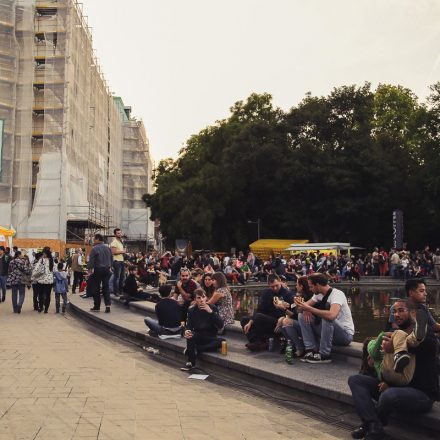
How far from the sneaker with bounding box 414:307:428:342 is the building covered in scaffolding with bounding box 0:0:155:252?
96.4 ft

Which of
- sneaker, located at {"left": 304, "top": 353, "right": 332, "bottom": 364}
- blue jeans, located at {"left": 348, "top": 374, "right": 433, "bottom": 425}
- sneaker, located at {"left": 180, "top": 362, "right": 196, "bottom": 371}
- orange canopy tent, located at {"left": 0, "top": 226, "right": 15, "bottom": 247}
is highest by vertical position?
orange canopy tent, located at {"left": 0, "top": 226, "right": 15, "bottom": 247}

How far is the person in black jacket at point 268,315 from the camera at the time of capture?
861 centimetres

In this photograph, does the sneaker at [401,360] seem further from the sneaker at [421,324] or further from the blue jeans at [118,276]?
the blue jeans at [118,276]

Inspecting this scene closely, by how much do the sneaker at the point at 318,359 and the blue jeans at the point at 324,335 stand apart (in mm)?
55

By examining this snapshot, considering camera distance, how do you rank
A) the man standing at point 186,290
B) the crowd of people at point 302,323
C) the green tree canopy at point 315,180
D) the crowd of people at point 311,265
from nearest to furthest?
the crowd of people at point 302,323
the man standing at point 186,290
the crowd of people at point 311,265
the green tree canopy at point 315,180

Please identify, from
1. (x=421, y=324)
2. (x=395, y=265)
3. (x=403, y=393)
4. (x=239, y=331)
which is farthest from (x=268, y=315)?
(x=395, y=265)

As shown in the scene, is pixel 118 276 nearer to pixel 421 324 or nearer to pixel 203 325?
pixel 203 325

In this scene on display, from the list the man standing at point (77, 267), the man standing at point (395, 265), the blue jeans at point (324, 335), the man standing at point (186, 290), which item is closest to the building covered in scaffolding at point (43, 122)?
the man standing at point (77, 267)

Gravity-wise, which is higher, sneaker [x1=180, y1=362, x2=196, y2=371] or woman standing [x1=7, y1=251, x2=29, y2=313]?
woman standing [x1=7, y1=251, x2=29, y2=313]

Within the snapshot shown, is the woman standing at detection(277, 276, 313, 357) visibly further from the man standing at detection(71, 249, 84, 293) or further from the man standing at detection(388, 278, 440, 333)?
the man standing at detection(71, 249, 84, 293)

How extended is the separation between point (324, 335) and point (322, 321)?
185 mm

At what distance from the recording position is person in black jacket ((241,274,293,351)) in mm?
8609

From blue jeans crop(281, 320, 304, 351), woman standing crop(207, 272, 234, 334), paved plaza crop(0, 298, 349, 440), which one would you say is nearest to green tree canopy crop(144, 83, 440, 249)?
woman standing crop(207, 272, 234, 334)

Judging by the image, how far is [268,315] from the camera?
873 centimetres
